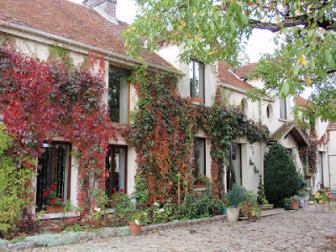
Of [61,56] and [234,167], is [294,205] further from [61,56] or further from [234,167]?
[61,56]

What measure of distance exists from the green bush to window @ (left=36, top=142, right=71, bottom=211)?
995cm

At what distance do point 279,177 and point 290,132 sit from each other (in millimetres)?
4155

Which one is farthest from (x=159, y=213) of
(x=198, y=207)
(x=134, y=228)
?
(x=134, y=228)

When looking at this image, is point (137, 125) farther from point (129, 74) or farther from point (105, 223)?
point (105, 223)

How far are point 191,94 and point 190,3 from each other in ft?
24.8

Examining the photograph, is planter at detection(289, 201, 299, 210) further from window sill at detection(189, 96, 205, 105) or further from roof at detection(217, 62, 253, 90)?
window sill at detection(189, 96, 205, 105)

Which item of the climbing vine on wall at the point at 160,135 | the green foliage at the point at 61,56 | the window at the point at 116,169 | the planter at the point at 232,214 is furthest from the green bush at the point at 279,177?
the green foliage at the point at 61,56

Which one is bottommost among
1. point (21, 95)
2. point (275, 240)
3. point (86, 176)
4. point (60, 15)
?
point (275, 240)

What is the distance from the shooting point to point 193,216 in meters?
13.1

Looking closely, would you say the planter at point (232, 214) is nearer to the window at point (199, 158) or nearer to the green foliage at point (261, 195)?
the window at point (199, 158)

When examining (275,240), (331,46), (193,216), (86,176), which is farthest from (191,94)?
(331,46)

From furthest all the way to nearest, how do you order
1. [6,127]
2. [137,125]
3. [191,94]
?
1. [191,94]
2. [137,125]
3. [6,127]

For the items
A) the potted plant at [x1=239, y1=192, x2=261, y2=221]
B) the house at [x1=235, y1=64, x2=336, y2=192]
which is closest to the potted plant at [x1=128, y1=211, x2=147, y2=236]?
the potted plant at [x1=239, y1=192, x2=261, y2=221]

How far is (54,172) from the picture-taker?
10.8 metres
